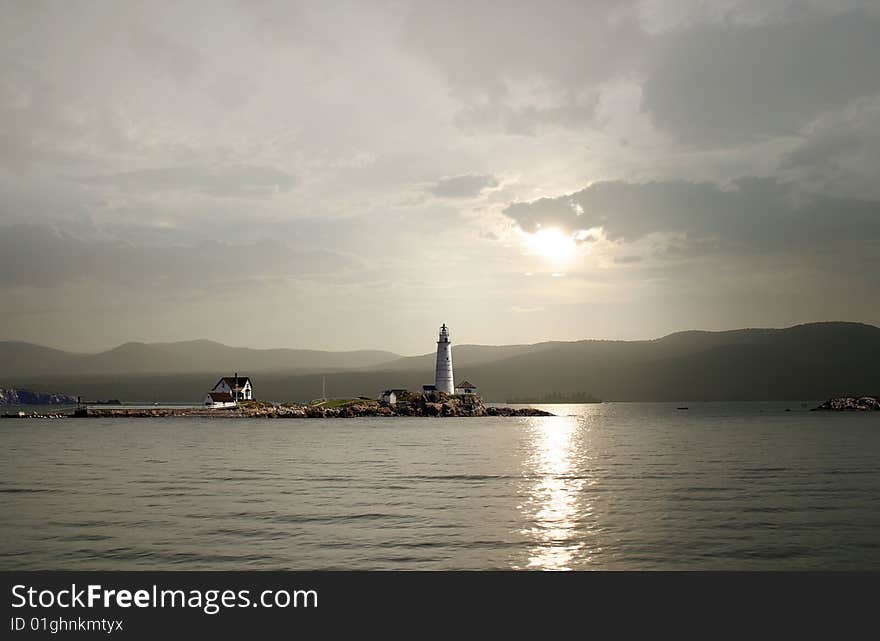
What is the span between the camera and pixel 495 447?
297 ft

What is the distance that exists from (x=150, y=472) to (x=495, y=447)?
Answer: 152 feet

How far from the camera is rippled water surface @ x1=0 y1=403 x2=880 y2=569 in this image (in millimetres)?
27156

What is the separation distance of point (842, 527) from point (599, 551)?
532 inches

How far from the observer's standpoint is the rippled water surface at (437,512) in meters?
27.2

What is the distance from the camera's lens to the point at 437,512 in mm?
36562
